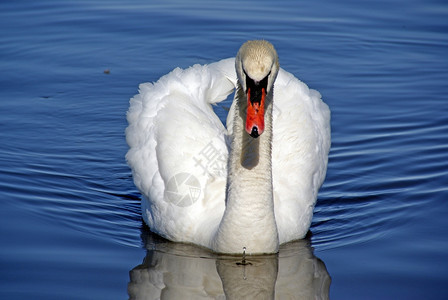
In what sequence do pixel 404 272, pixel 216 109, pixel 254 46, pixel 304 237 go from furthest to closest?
pixel 216 109 → pixel 304 237 → pixel 404 272 → pixel 254 46

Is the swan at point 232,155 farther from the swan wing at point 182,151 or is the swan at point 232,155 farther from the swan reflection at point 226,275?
the swan reflection at point 226,275

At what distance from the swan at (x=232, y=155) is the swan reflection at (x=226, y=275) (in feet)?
0.44

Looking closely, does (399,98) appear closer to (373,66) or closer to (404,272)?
(373,66)

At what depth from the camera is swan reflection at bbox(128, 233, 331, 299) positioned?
805 cm

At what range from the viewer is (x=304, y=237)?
30.7 feet

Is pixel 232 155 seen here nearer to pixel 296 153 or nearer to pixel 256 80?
pixel 296 153

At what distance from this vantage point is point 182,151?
9258 mm

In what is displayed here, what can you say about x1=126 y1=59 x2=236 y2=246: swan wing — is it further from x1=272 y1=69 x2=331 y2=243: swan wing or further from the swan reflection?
x1=272 y1=69 x2=331 y2=243: swan wing

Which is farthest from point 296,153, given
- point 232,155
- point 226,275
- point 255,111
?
point 255,111

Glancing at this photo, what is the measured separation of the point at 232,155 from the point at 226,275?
3.81ft

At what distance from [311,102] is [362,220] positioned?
5.04 ft

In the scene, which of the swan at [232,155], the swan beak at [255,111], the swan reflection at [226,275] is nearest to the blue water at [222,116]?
the swan reflection at [226,275]

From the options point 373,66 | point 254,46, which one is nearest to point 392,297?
point 254,46

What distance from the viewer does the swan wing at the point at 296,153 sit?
9062mm
